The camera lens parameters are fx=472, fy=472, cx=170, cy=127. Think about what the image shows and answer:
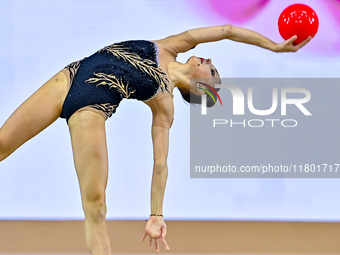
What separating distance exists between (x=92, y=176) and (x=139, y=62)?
0.59 metres

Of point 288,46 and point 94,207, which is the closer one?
point 94,207

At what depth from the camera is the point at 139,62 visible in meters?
2.24

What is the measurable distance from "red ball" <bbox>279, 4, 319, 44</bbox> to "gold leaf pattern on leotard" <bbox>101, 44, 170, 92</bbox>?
719 mm

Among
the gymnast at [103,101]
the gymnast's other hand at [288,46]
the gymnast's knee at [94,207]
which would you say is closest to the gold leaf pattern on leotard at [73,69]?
the gymnast at [103,101]

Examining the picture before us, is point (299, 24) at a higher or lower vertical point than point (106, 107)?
higher

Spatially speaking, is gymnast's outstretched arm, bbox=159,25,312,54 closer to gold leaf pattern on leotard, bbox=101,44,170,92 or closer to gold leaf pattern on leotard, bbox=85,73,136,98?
gold leaf pattern on leotard, bbox=101,44,170,92

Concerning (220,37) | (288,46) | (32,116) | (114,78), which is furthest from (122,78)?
(288,46)

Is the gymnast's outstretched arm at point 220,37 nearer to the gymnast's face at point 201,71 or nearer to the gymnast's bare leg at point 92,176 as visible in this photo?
the gymnast's face at point 201,71

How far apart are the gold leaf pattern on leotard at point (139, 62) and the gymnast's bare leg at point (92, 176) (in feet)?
1.21

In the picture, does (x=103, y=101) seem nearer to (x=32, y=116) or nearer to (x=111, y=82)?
(x=111, y=82)

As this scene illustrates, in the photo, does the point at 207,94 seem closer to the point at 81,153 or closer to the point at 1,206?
the point at 81,153

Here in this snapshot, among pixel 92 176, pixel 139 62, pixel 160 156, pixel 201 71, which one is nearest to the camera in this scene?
pixel 92 176

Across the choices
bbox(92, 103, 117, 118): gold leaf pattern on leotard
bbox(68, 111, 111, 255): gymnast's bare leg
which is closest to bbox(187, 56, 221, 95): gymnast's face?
bbox(92, 103, 117, 118): gold leaf pattern on leotard

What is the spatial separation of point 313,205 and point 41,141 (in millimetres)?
1899
